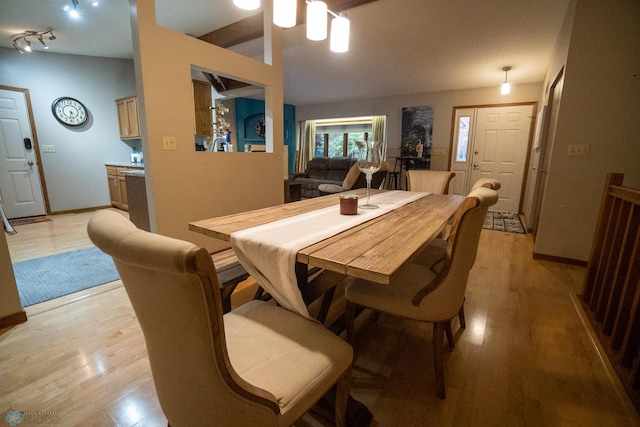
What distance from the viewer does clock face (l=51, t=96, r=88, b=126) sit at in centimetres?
453

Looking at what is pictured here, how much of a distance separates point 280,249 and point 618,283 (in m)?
1.99

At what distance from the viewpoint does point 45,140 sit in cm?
451

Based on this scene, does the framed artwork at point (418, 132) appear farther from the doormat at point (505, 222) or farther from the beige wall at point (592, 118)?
the beige wall at point (592, 118)

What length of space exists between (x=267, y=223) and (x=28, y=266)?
2.83 m

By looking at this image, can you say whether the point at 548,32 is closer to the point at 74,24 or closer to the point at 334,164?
the point at 334,164

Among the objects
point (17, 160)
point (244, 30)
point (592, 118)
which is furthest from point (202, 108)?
point (592, 118)

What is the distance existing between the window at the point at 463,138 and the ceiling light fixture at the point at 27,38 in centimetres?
678

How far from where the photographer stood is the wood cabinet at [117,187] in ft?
15.9

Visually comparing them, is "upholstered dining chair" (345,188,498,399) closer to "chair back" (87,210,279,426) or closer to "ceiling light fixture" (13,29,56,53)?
"chair back" (87,210,279,426)

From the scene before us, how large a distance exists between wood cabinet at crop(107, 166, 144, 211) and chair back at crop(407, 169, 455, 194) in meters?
4.67

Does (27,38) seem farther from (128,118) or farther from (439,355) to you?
(439,355)

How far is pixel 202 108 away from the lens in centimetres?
411

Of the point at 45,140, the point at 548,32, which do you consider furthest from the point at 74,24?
the point at 548,32

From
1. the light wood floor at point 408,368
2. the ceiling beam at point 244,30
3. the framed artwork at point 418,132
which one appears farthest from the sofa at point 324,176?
the light wood floor at point 408,368
